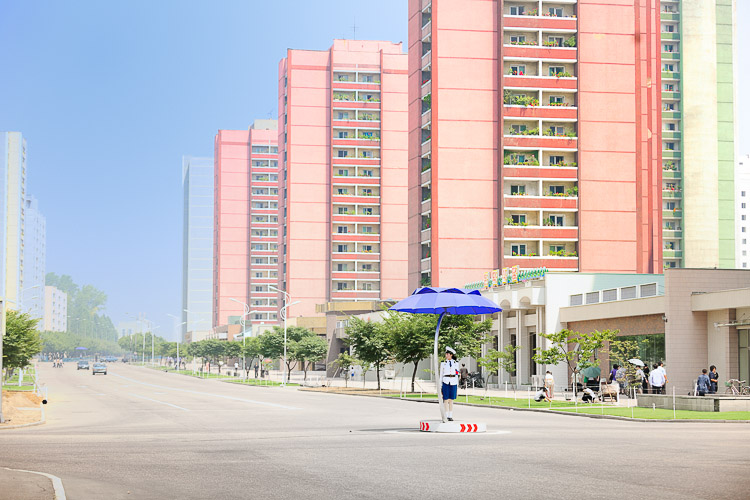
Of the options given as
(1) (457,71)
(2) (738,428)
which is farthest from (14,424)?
(1) (457,71)

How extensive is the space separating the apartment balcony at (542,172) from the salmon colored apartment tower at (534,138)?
0.09m

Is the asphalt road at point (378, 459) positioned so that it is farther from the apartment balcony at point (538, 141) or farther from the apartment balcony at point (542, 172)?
the apartment balcony at point (538, 141)

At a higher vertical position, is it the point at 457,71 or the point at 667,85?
the point at 667,85

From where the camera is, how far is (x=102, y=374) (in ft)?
356

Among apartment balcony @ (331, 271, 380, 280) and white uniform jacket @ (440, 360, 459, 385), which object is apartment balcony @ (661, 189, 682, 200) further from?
white uniform jacket @ (440, 360, 459, 385)

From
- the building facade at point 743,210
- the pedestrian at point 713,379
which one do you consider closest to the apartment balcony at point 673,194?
the building facade at point 743,210

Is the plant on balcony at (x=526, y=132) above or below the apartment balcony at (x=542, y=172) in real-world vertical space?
above

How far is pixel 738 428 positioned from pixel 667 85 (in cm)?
10880

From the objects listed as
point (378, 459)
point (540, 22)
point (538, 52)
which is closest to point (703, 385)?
point (378, 459)

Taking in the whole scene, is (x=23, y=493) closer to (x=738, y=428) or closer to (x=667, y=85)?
(x=738, y=428)

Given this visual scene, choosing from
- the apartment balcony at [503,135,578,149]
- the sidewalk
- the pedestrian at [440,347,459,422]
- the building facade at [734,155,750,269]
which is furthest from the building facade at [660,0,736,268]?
the sidewalk

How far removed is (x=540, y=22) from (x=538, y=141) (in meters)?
10.9

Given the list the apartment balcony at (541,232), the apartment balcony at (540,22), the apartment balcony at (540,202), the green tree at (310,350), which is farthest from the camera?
the apartment balcony at (540,22)

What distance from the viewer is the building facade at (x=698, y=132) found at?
123312 millimetres
